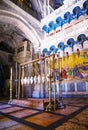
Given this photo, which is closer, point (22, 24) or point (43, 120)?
point (43, 120)

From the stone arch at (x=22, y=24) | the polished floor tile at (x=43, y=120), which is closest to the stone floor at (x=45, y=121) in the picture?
the polished floor tile at (x=43, y=120)

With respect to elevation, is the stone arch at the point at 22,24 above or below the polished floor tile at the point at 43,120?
above

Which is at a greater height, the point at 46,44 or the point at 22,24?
the point at 22,24

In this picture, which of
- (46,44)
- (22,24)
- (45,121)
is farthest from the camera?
(46,44)

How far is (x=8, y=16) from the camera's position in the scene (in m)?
6.58

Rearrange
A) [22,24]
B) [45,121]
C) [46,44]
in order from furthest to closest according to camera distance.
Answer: [46,44] < [22,24] < [45,121]

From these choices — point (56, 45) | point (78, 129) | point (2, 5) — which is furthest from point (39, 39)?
point (78, 129)

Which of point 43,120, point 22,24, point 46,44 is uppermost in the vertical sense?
point 22,24

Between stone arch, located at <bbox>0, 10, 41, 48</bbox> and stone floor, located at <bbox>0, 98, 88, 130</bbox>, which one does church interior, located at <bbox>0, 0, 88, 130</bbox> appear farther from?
stone floor, located at <bbox>0, 98, 88, 130</bbox>

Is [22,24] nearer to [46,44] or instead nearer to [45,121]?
[46,44]

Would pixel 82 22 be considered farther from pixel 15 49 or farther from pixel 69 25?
pixel 15 49

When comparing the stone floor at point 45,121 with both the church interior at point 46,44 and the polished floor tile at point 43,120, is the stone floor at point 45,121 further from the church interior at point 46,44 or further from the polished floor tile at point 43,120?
the church interior at point 46,44

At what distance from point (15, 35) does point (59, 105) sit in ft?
22.0

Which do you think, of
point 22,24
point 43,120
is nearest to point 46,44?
point 22,24
